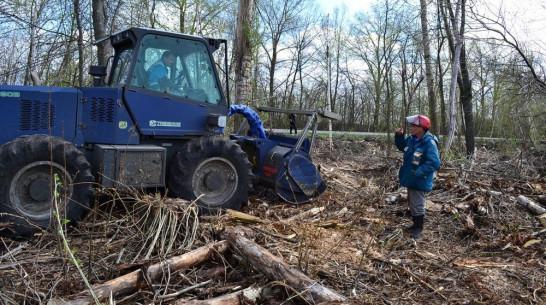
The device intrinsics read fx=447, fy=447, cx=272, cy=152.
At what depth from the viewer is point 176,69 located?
6.36 m

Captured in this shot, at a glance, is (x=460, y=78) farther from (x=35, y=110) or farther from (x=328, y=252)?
(x=35, y=110)

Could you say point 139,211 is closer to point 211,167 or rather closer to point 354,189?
point 211,167

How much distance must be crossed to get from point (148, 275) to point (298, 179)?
3.83 meters

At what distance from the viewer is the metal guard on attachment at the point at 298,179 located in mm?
7164

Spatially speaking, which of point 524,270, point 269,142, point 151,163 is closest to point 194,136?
point 151,163

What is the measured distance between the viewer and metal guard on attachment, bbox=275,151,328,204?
716 cm

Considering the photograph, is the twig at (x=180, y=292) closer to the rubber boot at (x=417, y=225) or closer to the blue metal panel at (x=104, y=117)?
the blue metal panel at (x=104, y=117)

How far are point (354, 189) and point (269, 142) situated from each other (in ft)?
7.52

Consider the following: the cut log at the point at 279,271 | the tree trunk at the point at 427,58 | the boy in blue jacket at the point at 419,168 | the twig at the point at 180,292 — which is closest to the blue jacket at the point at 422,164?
the boy in blue jacket at the point at 419,168

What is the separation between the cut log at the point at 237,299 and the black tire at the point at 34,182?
213 cm

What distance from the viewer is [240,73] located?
10547 mm

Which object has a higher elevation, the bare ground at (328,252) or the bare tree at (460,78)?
the bare tree at (460,78)

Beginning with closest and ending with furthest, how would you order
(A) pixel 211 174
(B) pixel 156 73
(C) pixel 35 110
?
(C) pixel 35 110, (B) pixel 156 73, (A) pixel 211 174

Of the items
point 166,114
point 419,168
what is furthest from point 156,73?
point 419,168
